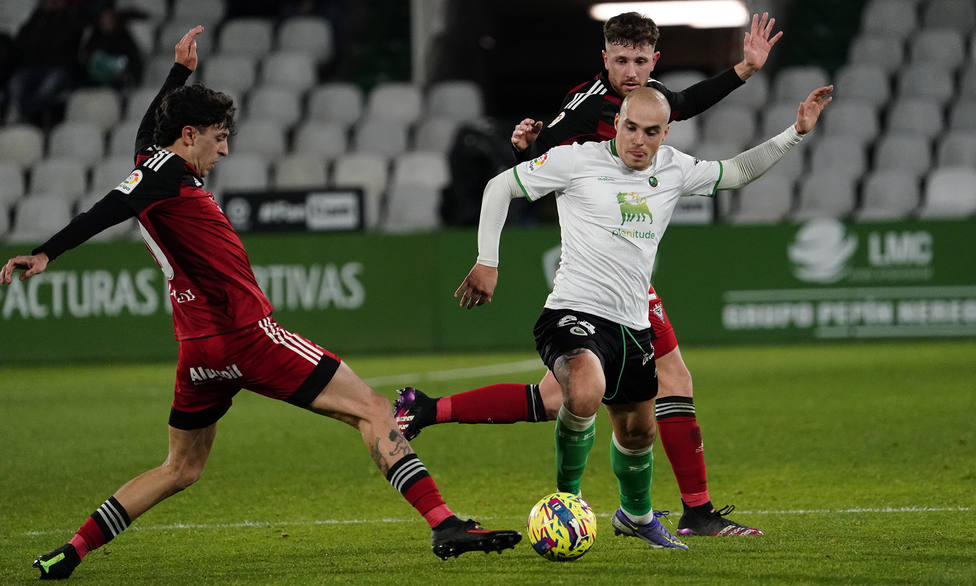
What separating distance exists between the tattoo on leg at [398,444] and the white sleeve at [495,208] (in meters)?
0.83

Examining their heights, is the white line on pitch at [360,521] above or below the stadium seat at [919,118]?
below

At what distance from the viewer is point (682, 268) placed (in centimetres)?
1650

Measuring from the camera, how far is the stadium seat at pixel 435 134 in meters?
19.8

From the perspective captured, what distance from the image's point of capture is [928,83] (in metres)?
19.6

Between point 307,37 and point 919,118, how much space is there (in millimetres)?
9498

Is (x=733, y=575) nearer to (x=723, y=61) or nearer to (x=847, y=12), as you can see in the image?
(x=847, y=12)

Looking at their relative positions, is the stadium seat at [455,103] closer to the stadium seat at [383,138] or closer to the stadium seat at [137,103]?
the stadium seat at [383,138]

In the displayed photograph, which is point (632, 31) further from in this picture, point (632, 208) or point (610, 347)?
point (610, 347)

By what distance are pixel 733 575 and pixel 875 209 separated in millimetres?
13360

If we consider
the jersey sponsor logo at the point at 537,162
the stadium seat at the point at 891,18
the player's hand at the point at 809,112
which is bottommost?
the jersey sponsor logo at the point at 537,162

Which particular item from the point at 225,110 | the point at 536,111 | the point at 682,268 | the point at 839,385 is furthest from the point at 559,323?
the point at 536,111

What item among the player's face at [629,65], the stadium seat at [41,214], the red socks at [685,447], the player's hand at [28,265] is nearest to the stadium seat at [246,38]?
the stadium seat at [41,214]

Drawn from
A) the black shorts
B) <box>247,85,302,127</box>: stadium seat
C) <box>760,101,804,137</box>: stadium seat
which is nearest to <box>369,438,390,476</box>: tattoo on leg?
the black shorts

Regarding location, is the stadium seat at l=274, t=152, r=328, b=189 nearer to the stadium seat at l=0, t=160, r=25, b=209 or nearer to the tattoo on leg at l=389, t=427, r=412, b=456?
the stadium seat at l=0, t=160, r=25, b=209
